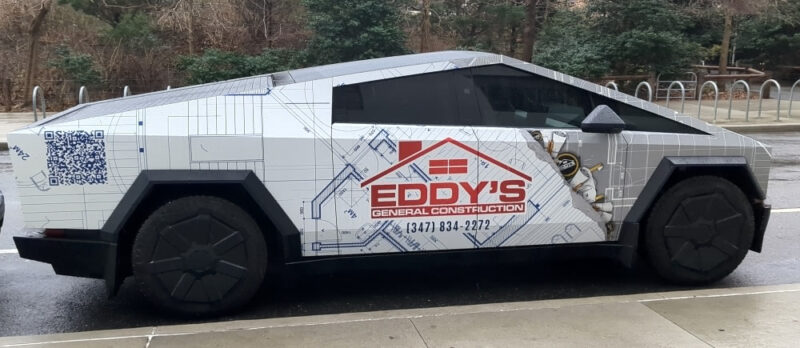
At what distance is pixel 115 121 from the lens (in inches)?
153

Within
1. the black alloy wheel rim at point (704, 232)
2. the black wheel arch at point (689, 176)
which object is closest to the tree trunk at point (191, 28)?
the black wheel arch at point (689, 176)

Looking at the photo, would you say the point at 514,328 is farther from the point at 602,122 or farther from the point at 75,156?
the point at 75,156

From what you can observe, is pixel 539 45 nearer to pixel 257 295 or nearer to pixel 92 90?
pixel 92 90

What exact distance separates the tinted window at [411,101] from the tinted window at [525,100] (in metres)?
0.10

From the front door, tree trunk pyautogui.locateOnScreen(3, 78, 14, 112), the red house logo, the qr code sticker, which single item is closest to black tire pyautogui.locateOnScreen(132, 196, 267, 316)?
the qr code sticker

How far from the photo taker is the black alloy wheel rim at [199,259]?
3.97m

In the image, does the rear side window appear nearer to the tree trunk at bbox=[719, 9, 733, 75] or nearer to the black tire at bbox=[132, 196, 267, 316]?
the black tire at bbox=[132, 196, 267, 316]

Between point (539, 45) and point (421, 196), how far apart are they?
18470mm

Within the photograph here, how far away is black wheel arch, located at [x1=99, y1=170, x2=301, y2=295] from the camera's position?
3883 millimetres

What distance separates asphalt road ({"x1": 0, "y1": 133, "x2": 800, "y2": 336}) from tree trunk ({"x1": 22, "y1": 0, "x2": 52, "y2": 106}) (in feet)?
43.1

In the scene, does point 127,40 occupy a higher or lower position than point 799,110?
higher

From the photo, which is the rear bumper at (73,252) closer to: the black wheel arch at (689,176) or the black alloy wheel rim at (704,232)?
the black wheel arch at (689,176)

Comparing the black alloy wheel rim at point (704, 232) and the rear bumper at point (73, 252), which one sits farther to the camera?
the black alloy wheel rim at point (704, 232)

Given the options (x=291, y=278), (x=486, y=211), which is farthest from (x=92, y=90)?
(x=486, y=211)
